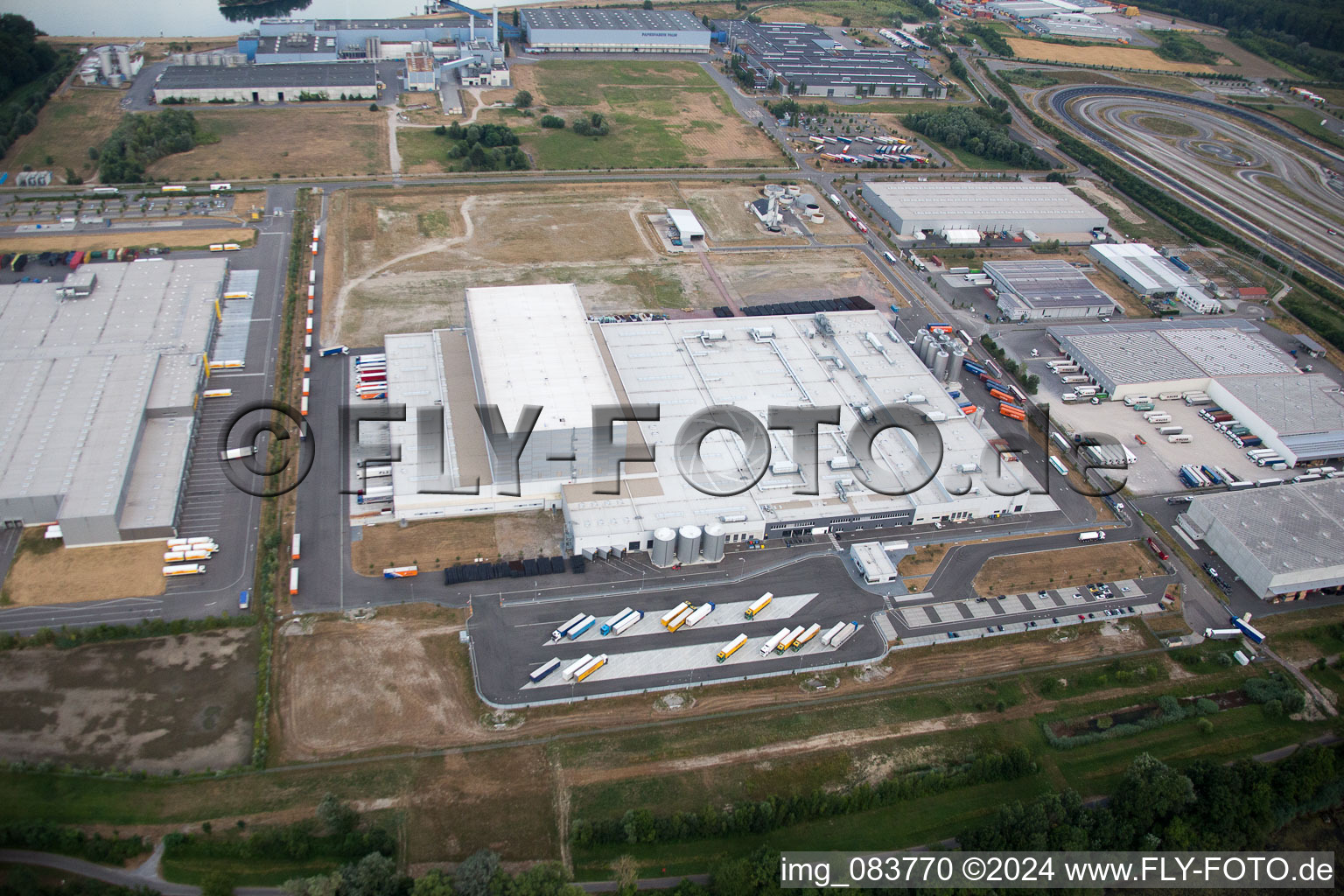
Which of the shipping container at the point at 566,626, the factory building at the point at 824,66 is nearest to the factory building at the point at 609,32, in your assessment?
the factory building at the point at 824,66

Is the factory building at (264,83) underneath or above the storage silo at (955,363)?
above

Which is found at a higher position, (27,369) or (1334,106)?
(1334,106)

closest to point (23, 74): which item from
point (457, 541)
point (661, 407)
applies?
point (457, 541)

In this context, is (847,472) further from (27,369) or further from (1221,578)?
(27,369)

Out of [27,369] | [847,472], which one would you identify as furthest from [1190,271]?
[27,369]

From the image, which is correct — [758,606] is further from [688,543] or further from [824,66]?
[824,66]

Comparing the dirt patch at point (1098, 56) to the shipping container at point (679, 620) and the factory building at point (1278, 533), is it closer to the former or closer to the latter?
the factory building at point (1278, 533)

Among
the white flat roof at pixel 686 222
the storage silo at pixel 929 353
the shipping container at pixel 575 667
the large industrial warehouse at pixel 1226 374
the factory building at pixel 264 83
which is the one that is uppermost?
the factory building at pixel 264 83

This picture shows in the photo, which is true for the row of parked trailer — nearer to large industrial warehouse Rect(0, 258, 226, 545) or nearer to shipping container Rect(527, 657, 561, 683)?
large industrial warehouse Rect(0, 258, 226, 545)
